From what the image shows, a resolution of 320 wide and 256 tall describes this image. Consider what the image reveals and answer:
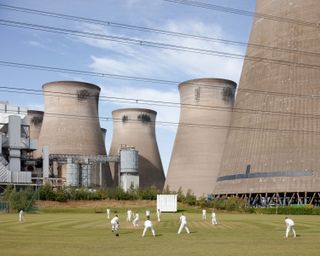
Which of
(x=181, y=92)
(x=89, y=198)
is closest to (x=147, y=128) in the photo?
(x=181, y=92)

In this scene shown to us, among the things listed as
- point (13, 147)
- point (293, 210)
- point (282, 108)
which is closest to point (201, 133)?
point (282, 108)

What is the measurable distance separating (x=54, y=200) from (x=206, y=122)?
708 inches

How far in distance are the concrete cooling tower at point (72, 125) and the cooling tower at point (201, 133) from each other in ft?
31.9

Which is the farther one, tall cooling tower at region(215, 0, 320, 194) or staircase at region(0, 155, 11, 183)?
staircase at region(0, 155, 11, 183)

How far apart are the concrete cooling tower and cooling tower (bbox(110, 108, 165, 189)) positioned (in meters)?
6.95

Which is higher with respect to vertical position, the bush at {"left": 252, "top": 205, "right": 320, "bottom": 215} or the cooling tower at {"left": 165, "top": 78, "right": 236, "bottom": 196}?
the cooling tower at {"left": 165, "top": 78, "right": 236, "bottom": 196}

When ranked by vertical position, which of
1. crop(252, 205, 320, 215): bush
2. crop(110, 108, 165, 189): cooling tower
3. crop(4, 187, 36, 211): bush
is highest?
crop(110, 108, 165, 189): cooling tower

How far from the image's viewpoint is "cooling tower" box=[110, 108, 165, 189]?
6619 cm

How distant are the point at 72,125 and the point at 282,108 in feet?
74.0

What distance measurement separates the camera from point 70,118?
5434cm

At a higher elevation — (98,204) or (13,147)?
(13,147)

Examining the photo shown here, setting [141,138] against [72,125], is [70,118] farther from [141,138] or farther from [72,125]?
[141,138]

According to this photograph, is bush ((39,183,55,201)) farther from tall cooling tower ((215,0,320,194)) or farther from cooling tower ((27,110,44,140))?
cooling tower ((27,110,44,140))

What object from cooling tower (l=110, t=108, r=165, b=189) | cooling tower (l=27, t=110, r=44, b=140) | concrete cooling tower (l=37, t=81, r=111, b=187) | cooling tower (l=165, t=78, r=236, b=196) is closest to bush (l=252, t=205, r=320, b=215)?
cooling tower (l=165, t=78, r=236, b=196)
